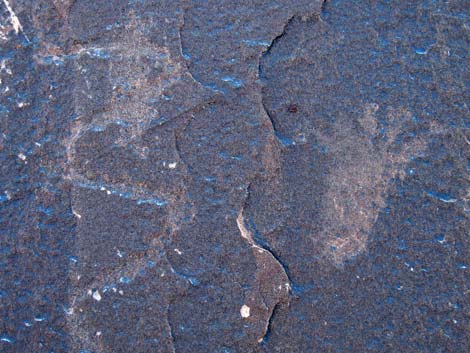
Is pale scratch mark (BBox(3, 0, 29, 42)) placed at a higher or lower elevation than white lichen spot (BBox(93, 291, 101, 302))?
higher

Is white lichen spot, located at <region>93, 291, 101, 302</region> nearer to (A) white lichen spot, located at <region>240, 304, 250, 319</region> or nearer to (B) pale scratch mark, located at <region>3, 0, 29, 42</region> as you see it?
(A) white lichen spot, located at <region>240, 304, 250, 319</region>

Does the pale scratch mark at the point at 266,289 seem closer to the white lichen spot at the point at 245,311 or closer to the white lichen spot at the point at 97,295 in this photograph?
the white lichen spot at the point at 245,311

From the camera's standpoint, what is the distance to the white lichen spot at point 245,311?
36.2 inches

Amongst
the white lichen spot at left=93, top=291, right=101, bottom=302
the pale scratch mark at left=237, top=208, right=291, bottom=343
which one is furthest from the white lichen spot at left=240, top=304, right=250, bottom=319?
the white lichen spot at left=93, top=291, right=101, bottom=302

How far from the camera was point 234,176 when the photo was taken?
0.94 metres

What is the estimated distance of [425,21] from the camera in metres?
0.95

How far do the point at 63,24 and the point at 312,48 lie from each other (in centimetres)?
41

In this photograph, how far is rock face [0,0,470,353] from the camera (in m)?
0.92

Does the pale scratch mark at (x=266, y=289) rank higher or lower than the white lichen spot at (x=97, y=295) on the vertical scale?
lower

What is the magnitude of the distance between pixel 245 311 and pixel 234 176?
0.21 meters

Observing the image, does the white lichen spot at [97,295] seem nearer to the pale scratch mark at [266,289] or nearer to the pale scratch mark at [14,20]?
the pale scratch mark at [266,289]

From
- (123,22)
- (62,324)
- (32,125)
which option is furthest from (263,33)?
(62,324)

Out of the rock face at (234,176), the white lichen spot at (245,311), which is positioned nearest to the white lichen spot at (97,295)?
the rock face at (234,176)

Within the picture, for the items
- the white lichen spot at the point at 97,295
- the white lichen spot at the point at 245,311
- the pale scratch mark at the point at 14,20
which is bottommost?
the white lichen spot at the point at 245,311
